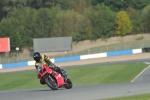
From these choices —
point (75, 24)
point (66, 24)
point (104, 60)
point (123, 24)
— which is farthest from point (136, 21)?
point (104, 60)

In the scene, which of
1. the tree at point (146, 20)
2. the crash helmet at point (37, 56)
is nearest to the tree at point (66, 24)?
the tree at point (146, 20)

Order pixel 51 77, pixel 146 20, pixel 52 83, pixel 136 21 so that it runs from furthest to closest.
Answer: pixel 136 21, pixel 146 20, pixel 52 83, pixel 51 77

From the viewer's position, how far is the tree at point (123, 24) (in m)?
87.1

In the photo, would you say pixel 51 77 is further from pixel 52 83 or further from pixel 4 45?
pixel 4 45

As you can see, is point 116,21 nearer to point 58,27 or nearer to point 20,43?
point 58,27

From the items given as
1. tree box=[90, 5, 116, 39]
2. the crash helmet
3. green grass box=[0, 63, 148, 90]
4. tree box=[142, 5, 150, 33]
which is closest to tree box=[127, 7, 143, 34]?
tree box=[142, 5, 150, 33]

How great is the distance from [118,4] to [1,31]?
45.2 meters

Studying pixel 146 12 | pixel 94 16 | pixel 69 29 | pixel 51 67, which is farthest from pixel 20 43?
pixel 51 67

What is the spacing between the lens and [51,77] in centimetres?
1620

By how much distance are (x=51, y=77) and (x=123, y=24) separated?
73.1 metres

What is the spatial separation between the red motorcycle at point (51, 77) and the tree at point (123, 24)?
7093 centimetres

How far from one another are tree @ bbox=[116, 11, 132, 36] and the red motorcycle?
7093 cm

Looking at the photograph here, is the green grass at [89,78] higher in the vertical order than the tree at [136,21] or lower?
lower

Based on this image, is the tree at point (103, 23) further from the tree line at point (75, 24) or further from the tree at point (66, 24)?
the tree at point (66, 24)
